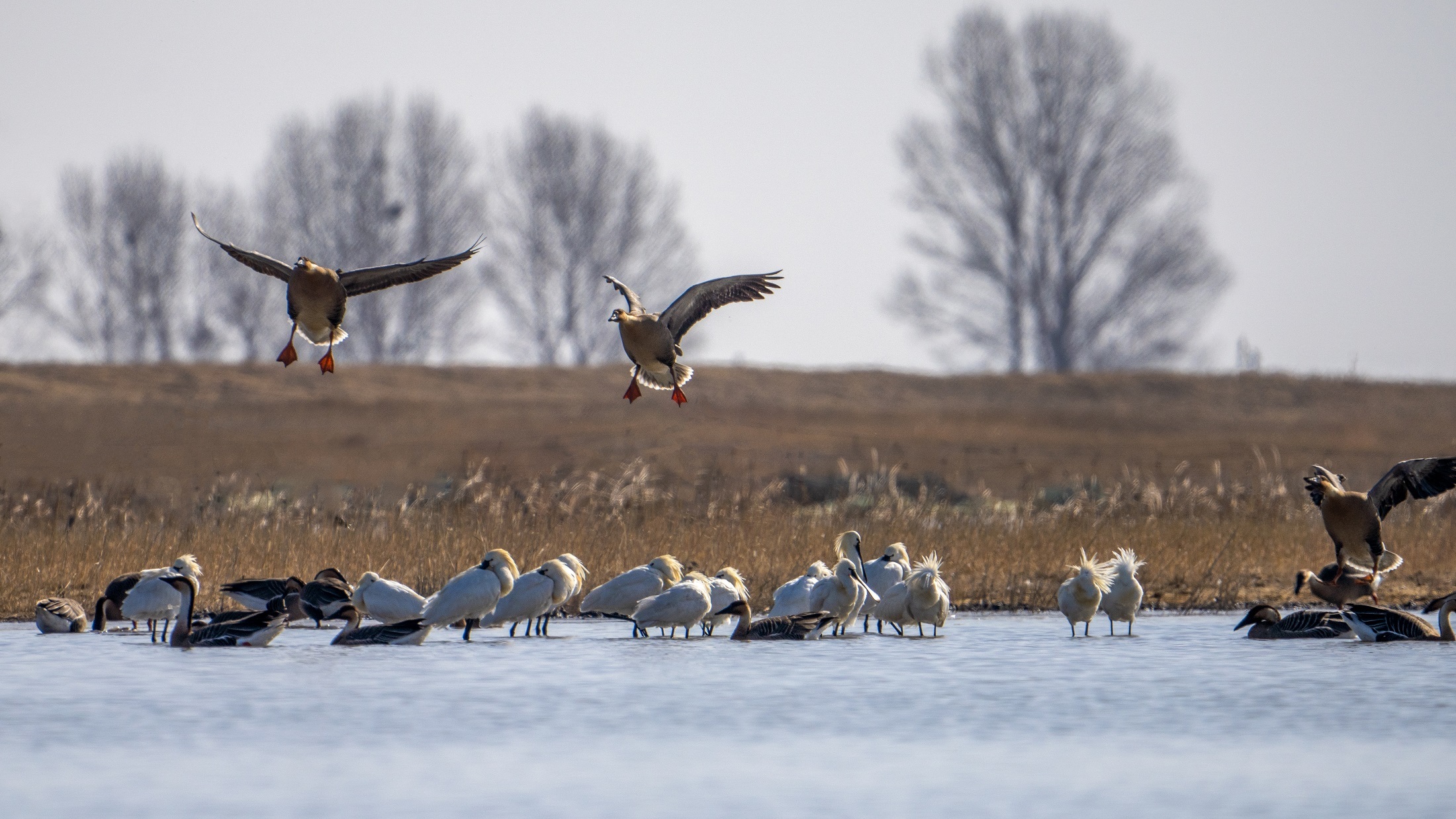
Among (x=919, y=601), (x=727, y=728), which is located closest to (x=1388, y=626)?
(x=919, y=601)

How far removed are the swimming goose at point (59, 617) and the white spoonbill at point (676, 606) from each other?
4245mm

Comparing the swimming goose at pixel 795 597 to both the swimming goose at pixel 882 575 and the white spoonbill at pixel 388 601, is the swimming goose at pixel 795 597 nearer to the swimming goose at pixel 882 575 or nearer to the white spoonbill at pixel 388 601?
the swimming goose at pixel 882 575

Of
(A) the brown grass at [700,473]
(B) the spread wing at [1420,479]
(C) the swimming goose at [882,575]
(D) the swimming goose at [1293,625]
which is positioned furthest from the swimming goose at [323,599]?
→ (B) the spread wing at [1420,479]

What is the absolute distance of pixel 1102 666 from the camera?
11.1 metres

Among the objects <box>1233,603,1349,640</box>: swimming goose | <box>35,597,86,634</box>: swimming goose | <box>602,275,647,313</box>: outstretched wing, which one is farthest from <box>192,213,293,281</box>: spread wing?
<box>1233,603,1349,640</box>: swimming goose

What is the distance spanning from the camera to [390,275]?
11.8m

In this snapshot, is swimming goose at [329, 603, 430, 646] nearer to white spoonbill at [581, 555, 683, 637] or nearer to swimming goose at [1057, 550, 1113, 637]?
white spoonbill at [581, 555, 683, 637]

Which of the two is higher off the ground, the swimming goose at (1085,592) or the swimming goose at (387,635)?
the swimming goose at (1085,592)

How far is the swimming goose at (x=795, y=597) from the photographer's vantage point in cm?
1287

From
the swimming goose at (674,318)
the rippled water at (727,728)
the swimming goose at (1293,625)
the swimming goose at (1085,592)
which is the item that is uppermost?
the swimming goose at (674,318)

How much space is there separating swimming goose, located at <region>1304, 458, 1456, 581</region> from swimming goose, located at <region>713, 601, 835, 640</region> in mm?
3892

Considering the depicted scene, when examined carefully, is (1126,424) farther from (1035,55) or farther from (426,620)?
(426,620)

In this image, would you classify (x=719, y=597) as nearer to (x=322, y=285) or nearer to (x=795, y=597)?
(x=795, y=597)

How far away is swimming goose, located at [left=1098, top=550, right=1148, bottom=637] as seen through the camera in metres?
12.9
